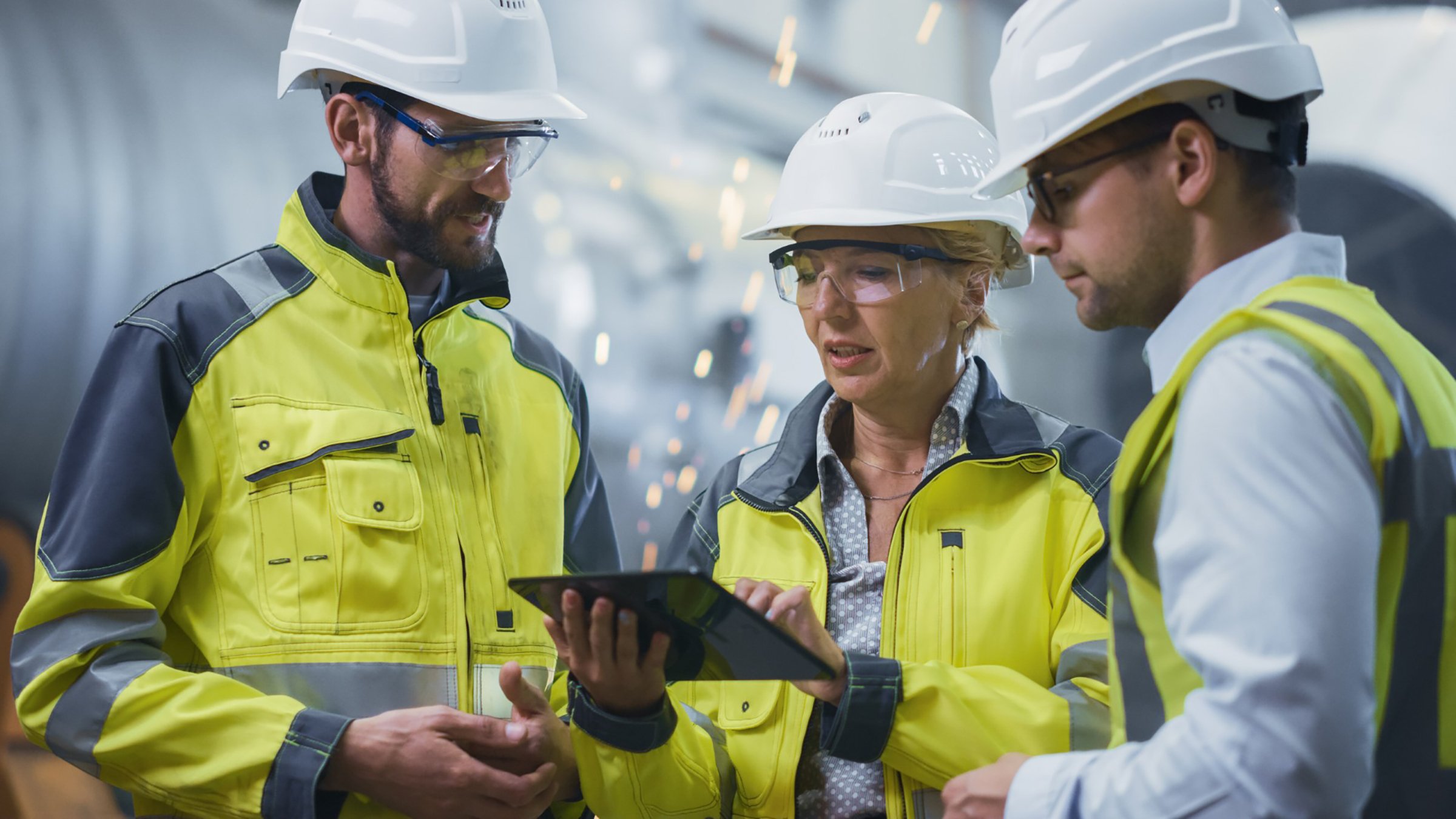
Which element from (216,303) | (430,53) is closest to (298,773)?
(216,303)

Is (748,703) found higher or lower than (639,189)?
lower

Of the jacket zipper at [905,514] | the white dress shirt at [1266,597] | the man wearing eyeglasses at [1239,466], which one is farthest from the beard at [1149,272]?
the jacket zipper at [905,514]

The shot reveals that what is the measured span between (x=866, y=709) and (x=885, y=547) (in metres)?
0.37

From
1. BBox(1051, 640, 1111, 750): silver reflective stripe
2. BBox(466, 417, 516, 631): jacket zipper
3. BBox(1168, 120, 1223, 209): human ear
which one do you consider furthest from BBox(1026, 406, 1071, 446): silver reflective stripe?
BBox(466, 417, 516, 631): jacket zipper

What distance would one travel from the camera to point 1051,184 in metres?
1.42

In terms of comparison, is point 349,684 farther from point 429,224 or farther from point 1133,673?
point 1133,673

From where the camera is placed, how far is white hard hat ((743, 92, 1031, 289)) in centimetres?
205

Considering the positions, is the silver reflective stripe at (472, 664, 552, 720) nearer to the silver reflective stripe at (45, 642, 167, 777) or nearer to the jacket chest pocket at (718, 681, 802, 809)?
the jacket chest pocket at (718, 681, 802, 809)

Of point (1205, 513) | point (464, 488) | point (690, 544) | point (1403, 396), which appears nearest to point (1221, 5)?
point (1403, 396)

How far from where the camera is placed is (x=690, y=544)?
6.84 feet

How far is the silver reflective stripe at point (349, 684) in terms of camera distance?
1.79 m

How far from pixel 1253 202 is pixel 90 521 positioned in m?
1.60

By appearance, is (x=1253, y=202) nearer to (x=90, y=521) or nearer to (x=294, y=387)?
(x=294, y=387)

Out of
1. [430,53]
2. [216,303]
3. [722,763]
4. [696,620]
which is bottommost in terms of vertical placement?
[722,763]
